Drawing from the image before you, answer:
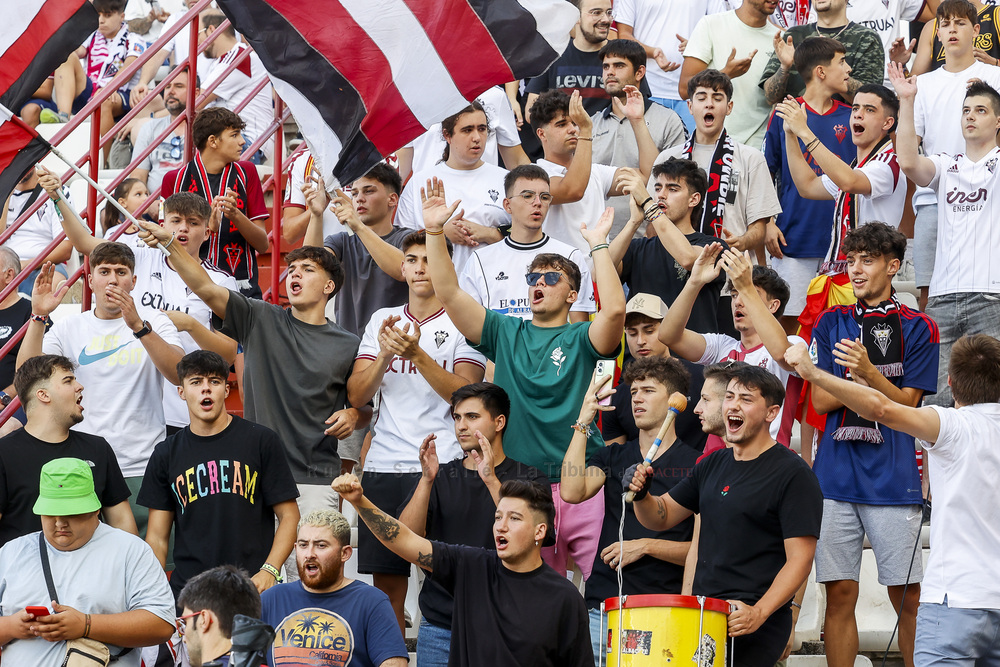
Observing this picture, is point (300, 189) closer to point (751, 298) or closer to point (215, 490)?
point (215, 490)

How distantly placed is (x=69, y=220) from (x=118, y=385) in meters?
1.23

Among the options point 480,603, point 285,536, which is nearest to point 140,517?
point 285,536

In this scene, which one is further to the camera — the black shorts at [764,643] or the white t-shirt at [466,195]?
the white t-shirt at [466,195]

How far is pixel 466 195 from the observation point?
31.9 ft

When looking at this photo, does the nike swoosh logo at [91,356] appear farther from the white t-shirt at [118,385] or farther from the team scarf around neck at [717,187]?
the team scarf around neck at [717,187]

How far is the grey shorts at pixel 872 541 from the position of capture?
24.3 feet

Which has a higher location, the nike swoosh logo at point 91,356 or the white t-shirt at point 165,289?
the white t-shirt at point 165,289

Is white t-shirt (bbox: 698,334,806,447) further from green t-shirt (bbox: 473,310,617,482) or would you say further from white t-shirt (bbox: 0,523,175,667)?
white t-shirt (bbox: 0,523,175,667)

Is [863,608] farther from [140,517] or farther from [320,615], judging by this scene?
[140,517]

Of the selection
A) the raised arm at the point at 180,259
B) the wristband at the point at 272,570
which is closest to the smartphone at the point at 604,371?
the wristband at the point at 272,570

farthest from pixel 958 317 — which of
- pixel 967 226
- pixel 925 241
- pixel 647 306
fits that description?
pixel 647 306

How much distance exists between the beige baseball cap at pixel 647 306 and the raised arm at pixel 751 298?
1.56 meters

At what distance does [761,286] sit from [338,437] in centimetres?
297

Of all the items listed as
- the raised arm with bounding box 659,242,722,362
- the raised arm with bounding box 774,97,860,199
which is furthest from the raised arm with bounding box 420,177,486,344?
the raised arm with bounding box 774,97,860,199
